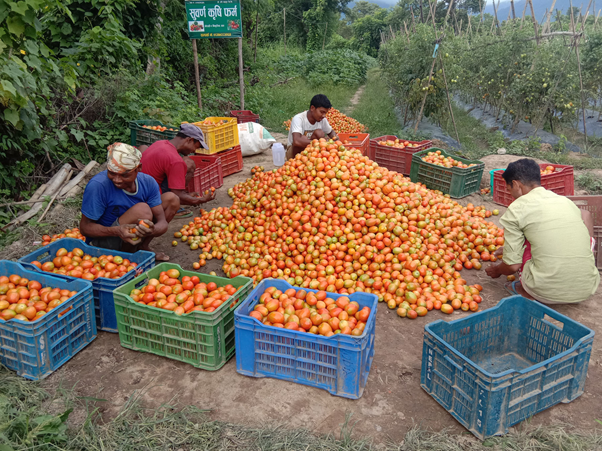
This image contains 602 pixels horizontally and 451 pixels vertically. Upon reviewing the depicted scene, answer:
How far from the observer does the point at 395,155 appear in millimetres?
8641

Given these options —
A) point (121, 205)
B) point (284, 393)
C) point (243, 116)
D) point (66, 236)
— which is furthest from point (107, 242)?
point (243, 116)

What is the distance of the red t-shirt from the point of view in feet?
19.1

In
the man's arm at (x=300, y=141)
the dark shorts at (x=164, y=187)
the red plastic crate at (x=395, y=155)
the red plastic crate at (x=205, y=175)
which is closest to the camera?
the dark shorts at (x=164, y=187)

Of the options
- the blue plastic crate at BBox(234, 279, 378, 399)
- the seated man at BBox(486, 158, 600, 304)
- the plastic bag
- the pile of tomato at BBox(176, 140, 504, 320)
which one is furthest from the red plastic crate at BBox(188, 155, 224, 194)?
→ the seated man at BBox(486, 158, 600, 304)

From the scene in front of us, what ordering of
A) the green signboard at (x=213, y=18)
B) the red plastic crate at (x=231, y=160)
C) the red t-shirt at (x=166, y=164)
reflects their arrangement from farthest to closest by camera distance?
the green signboard at (x=213, y=18)
the red plastic crate at (x=231, y=160)
the red t-shirt at (x=166, y=164)

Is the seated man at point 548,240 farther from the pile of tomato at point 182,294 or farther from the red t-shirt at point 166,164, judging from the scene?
the red t-shirt at point 166,164

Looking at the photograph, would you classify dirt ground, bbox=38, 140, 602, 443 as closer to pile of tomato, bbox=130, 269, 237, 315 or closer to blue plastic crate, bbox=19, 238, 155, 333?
blue plastic crate, bbox=19, 238, 155, 333

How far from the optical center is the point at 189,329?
3.47 metres

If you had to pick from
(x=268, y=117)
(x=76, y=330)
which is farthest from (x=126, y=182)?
(x=268, y=117)

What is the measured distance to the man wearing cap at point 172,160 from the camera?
582 centimetres

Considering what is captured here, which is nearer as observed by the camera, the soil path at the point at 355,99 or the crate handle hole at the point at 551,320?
the crate handle hole at the point at 551,320

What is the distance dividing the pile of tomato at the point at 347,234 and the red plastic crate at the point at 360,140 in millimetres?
2446

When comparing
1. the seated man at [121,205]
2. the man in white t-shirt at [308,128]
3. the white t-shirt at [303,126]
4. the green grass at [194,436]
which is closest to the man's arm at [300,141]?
the man in white t-shirt at [308,128]

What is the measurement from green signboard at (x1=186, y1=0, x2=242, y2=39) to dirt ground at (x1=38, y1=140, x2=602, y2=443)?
826 cm
